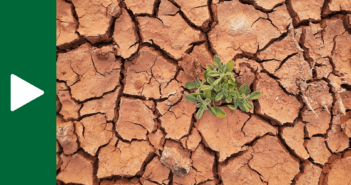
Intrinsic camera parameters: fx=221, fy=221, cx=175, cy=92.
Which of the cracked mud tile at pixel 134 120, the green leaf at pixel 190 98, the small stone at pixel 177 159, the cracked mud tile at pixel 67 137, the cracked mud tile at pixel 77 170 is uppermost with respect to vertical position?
the green leaf at pixel 190 98

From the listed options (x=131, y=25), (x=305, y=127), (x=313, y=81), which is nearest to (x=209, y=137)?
(x=305, y=127)

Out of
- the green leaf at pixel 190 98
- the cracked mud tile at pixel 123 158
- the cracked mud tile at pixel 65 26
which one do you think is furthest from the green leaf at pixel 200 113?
the cracked mud tile at pixel 65 26

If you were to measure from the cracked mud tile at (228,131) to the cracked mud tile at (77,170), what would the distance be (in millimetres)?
1142

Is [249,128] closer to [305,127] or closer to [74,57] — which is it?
[305,127]

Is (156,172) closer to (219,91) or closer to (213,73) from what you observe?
(219,91)

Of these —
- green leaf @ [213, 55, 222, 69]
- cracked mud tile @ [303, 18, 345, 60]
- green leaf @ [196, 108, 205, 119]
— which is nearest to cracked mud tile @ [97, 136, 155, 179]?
green leaf @ [196, 108, 205, 119]

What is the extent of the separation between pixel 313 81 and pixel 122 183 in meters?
2.14

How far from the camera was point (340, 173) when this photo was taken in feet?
7.07

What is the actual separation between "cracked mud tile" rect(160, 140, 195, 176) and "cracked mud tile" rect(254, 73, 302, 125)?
0.85m

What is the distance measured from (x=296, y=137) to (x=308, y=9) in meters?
1.32

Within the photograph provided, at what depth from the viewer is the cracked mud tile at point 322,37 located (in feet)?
7.32

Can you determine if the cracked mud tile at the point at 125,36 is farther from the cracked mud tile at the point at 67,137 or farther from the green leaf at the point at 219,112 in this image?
the green leaf at the point at 219,112

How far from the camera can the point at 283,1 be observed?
2.30 metres

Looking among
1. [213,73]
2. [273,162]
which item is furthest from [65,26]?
[273,162]
